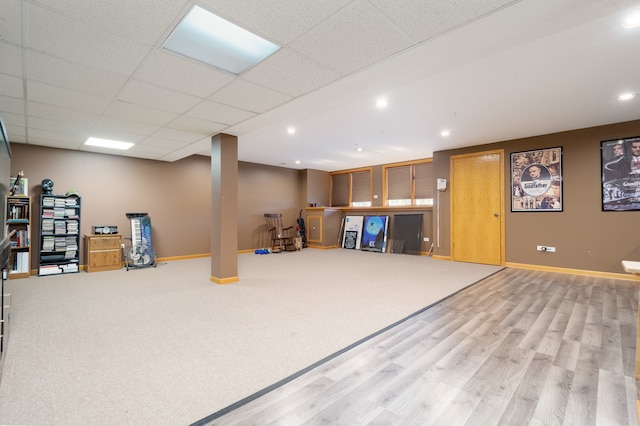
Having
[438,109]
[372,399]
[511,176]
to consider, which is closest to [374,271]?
[438,109]

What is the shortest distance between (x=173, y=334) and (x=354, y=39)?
2.93 meters

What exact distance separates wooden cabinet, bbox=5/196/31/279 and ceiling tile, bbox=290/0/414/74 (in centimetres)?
581

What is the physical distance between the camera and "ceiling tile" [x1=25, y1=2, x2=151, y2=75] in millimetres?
1972

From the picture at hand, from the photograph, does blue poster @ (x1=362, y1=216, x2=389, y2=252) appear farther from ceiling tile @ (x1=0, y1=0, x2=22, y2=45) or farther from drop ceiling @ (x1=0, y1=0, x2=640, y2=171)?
ceiling tile @ (x1=0, y1=0, x2=22, y2=45)

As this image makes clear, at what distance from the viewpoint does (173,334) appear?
2.69 m

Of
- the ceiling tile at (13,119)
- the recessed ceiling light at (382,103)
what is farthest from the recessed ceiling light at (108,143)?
the recessed ceiling light at (382,103)

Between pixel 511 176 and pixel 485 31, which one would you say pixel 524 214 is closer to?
pixel 511 176

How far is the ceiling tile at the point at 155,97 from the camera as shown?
3016 mm

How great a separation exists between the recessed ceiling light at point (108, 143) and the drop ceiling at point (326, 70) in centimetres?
22

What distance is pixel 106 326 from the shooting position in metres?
2.88

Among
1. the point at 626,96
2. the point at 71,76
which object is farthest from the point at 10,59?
the point at 626,96

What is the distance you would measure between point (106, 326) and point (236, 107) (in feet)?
8.88

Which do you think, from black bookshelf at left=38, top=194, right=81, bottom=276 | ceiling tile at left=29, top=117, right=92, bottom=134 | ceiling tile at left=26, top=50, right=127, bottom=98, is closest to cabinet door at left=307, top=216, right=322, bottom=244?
black bookshelf at left=38, top=194, right=81, bottom=276

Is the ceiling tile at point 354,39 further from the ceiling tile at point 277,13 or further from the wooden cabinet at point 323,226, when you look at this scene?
the wooden cabinet at point 323,226
